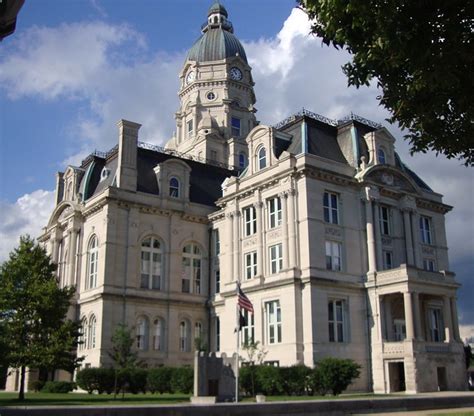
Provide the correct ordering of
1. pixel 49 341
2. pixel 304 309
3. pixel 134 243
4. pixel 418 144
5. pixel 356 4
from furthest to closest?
1. pixel 134 243
2. pixel 304 309
3. pixel 49 341
4. pixel 418 144
5. pixel 356 4

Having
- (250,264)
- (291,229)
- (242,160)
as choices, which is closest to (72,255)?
(250,264)

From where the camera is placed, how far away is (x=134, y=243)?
159 ft

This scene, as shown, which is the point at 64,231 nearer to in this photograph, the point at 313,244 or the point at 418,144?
the point at 313,244

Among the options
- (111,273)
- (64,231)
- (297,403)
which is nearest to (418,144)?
(297,403)

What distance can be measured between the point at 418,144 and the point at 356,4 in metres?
4.96

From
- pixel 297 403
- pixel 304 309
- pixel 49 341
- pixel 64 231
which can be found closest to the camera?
pixel 297 403

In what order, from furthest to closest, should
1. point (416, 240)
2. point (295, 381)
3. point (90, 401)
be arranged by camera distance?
point (416, 240) → point (295, 381) → point (90, 401)

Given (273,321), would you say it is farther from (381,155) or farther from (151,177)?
(151,177)

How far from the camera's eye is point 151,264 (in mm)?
49656

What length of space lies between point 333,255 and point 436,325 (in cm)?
952

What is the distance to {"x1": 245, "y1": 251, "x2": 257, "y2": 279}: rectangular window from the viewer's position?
45.5 metres

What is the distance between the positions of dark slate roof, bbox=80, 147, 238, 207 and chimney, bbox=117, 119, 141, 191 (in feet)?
3.37

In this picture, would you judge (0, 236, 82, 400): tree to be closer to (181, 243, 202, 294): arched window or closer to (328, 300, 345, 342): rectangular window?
(181, 243, 202, 294): arched window

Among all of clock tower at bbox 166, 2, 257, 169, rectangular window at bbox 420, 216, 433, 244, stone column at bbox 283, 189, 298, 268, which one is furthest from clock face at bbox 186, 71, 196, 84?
rectangular window at bbox 420, 216, 433, 244
